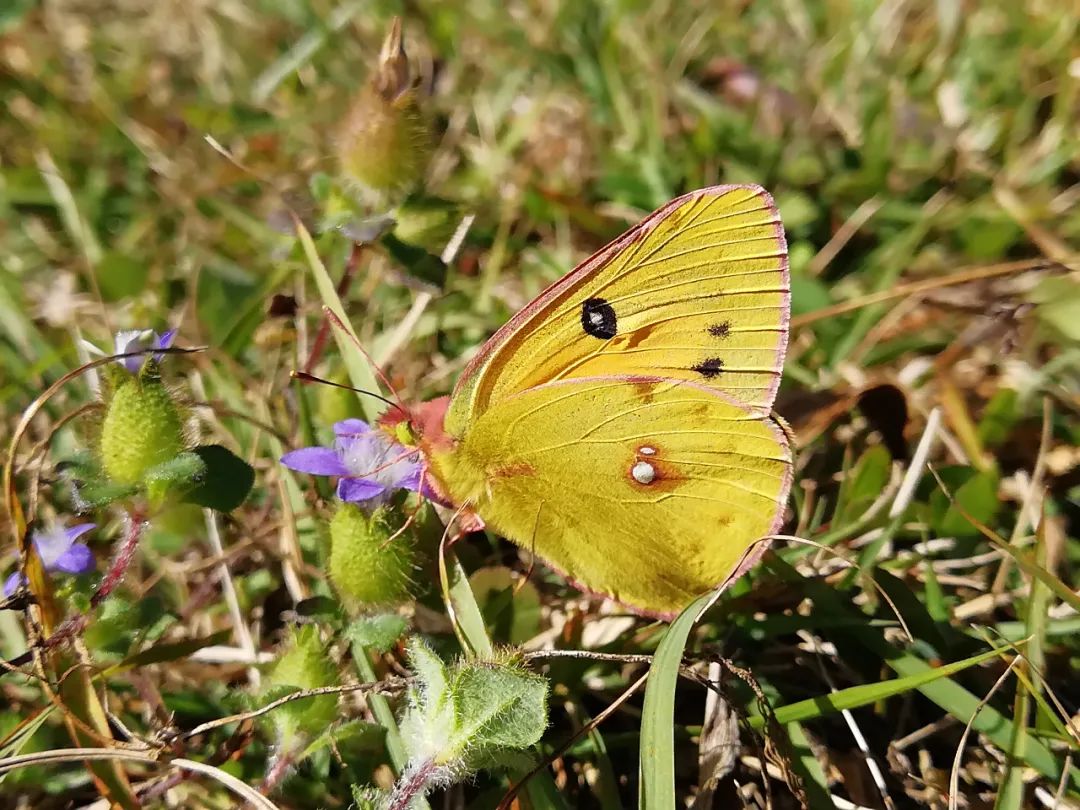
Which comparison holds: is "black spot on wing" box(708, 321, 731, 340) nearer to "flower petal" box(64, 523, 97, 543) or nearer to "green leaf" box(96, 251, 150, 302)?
"flower petal" box(64, 523, 97, 543)

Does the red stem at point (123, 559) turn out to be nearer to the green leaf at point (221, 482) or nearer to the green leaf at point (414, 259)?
the green leaf at point (221, 482)

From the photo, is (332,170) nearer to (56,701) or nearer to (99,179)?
(99,179)

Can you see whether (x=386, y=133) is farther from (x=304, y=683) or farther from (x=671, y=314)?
(x=304, y=683)

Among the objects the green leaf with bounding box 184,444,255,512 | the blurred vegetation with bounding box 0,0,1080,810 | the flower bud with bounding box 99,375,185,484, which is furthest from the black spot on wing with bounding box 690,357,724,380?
the flower bud with bounding box 99,375,185,484

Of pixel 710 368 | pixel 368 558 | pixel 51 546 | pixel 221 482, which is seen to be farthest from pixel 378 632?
pixel 710 368

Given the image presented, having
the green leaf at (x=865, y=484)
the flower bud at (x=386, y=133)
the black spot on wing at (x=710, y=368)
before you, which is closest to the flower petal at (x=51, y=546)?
the flower bud at (x=386, y=133)
